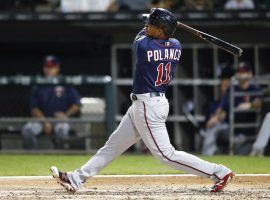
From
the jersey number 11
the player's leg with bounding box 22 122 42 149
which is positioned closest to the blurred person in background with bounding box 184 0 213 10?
the player's leg with bounding box 22 122 42 149

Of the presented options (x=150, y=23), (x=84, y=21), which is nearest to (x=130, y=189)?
(x=150, y=23)

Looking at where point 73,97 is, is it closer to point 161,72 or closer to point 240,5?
point 240,5

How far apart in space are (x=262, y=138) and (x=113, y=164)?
2696 millimetres

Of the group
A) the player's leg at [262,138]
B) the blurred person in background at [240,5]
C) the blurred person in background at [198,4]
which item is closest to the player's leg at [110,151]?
the player's leg at [262,138]

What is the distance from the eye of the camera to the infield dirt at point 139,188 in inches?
312

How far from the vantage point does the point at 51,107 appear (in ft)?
44.8

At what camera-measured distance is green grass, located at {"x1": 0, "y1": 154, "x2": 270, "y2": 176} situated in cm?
998

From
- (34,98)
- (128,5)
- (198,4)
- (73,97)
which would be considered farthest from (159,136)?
(128,5)

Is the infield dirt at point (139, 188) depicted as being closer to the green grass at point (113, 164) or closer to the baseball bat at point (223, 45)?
the green grass at point (113, 164)

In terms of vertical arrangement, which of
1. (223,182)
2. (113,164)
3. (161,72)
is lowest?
(113,164)

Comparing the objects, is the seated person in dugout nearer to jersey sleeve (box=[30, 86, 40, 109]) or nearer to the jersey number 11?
jersey sleeve (box=[30, 86, 40, 109])

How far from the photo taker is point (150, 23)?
7883mm

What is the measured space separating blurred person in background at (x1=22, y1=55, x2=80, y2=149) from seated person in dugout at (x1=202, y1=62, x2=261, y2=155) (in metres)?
2.05

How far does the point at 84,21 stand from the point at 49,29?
3.91 feet
